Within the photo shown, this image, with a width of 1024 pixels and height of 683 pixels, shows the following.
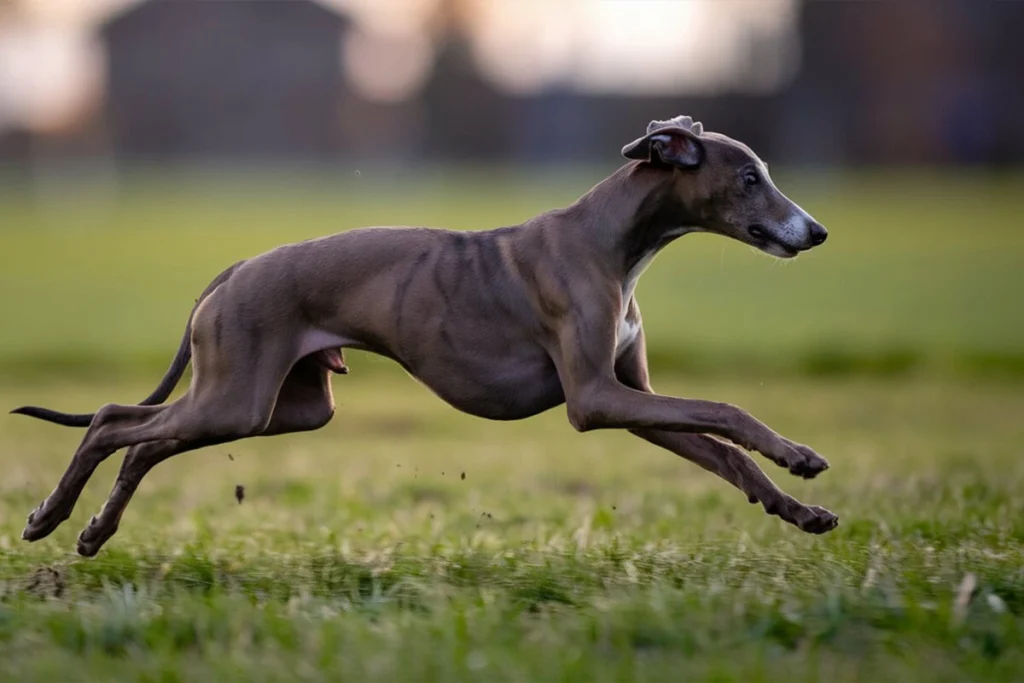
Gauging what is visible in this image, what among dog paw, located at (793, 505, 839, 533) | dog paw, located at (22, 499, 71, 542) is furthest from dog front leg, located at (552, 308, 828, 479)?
dog paw, located at (22, 499, 71, 542)

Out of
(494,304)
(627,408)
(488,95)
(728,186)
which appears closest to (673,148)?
(728,186)

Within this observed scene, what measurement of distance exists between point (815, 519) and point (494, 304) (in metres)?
1.56

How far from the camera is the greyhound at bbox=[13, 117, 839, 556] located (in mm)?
5969

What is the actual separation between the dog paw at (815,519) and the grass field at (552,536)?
16 cm

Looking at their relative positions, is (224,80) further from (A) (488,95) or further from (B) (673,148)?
(B) (673,148)

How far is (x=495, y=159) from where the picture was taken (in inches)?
3130

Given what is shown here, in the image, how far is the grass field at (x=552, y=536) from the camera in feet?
15.6

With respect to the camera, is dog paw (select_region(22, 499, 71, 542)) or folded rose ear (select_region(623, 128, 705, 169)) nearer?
folded rose ear (select_region(623, 128, 705, 169))

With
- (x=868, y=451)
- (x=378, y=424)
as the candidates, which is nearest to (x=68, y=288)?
(x=378, y=424)

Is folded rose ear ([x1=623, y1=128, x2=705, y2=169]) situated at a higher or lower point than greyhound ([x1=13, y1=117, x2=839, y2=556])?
higher

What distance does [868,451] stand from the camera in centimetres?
1137

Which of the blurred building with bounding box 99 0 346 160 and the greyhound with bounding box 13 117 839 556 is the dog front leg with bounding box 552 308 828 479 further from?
the blurred building with bounding box 99 0 346 160

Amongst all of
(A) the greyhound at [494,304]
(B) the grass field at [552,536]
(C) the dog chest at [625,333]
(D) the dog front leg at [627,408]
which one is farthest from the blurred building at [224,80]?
(D) the dog front leg at [627,408]

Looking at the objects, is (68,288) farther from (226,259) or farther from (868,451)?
(868,451)
